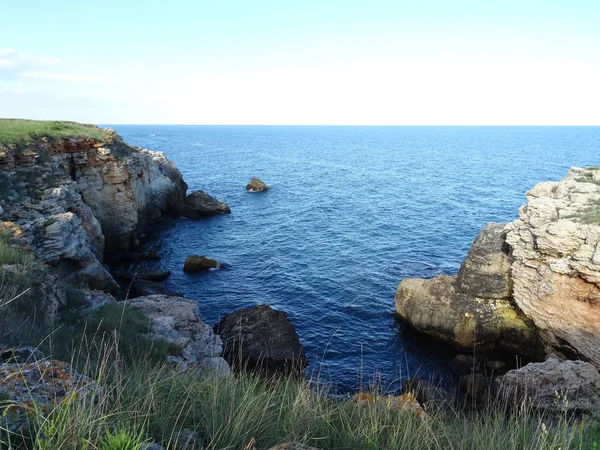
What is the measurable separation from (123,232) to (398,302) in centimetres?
2745

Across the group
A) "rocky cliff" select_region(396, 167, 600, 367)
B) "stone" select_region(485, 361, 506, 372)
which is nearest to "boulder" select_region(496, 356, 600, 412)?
"rocky cliff" select_region(396, 167, 600, 367)

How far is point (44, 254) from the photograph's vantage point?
20719 mm

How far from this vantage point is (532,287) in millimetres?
24359

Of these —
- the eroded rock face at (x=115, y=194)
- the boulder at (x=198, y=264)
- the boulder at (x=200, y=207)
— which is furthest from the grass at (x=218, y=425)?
the boulder at (x=200, y=207)

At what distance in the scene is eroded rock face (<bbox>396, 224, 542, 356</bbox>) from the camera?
25812 millimetres

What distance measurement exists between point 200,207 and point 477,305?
38.8 metres

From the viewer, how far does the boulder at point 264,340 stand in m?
22.9

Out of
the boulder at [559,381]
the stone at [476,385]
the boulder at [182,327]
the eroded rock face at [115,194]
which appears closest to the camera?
the boulder at [182,327]

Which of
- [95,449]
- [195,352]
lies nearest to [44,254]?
[195,352]

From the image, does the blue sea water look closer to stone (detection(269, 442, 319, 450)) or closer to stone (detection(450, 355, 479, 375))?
stone (detection(450, 355, 479, 375))

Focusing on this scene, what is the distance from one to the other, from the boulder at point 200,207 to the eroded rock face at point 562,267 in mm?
39028

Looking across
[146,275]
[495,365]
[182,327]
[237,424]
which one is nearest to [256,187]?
[146,275]

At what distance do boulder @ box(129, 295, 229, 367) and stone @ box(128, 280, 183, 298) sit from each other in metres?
6.98

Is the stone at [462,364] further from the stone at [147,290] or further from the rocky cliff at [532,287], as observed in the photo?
the stone at [147,290]
